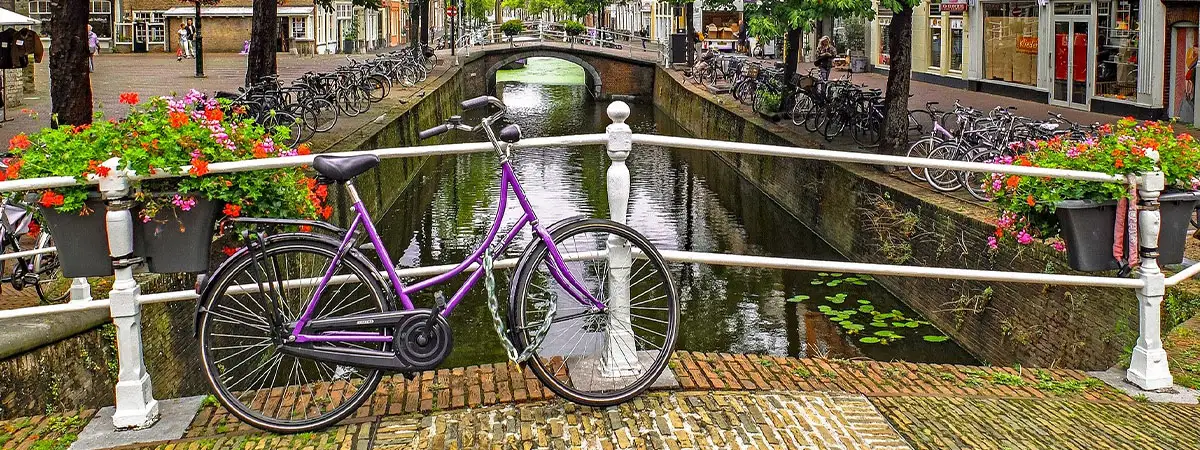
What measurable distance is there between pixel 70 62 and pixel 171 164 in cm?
795

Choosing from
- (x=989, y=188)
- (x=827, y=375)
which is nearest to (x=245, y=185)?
(x=827, y=375)

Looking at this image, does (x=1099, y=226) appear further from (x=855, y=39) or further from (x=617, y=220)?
(x=855, y=39)

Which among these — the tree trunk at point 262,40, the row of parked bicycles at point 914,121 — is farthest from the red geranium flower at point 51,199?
the tree trunk at point 262,40

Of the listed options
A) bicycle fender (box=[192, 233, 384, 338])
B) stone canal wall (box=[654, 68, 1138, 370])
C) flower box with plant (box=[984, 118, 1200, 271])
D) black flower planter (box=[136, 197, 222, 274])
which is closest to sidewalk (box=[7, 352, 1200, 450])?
bicycle fender (box=[192, 233, 384, 338])

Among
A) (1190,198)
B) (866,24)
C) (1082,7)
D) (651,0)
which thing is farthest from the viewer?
(651,0)

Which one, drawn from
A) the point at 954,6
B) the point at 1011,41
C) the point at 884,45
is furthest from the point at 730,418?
the point at 884,45

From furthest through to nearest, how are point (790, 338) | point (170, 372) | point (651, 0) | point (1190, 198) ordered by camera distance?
point (651, 0), point (790, 338), point (170, 372), point (1190, 198)

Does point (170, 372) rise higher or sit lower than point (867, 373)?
lower

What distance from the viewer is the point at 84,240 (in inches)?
160

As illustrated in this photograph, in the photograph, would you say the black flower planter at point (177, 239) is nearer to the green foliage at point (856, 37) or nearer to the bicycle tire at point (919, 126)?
the bicycle tire at point (919, 126)

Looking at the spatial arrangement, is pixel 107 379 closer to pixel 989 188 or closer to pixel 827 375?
pixel 827 375

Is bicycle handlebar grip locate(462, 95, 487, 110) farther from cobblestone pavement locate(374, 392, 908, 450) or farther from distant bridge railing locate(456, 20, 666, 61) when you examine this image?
distant bridge railing locate(456, 20, 666, 61)

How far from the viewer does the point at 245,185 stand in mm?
4059

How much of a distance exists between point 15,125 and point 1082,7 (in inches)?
720
